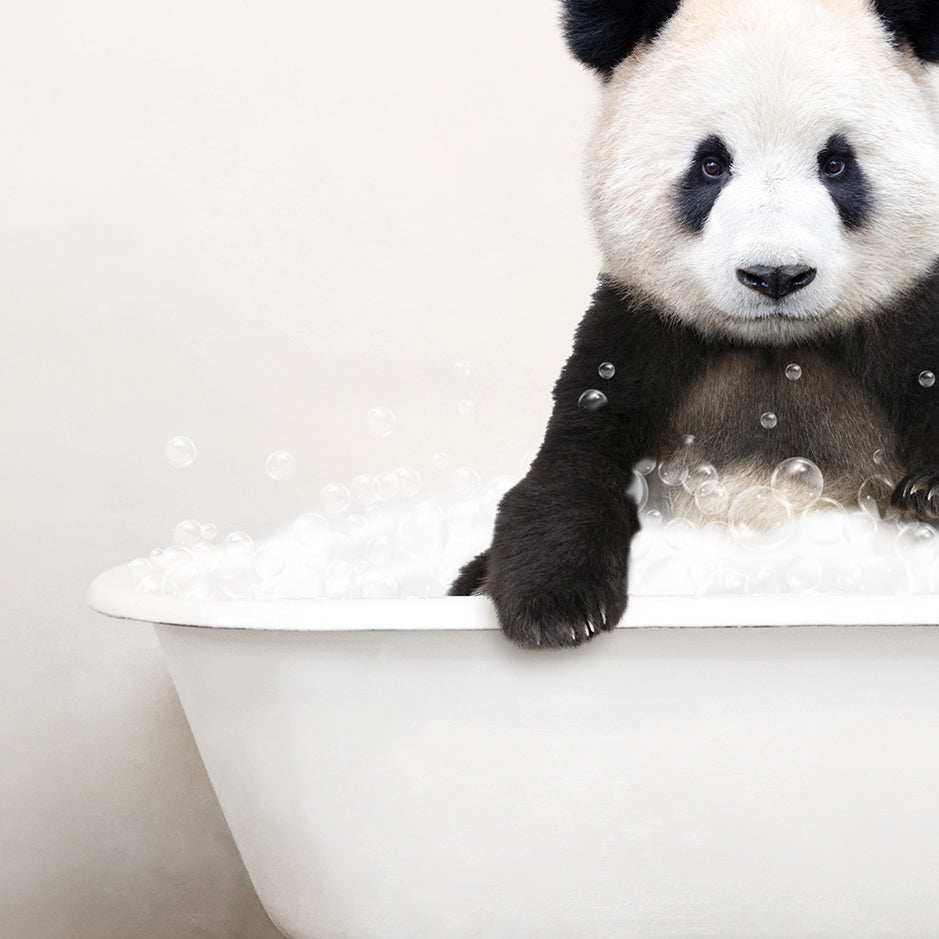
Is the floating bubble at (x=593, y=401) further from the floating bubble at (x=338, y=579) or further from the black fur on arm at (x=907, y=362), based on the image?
the floating bubble at (x=338, y=579)

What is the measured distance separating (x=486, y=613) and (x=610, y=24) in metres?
0.66

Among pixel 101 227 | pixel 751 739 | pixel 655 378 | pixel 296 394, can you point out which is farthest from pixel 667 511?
pixel 101 227

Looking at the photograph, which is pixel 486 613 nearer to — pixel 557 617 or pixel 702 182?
pixel 557 617

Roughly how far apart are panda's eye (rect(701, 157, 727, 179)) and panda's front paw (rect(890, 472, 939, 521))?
13.7 inches

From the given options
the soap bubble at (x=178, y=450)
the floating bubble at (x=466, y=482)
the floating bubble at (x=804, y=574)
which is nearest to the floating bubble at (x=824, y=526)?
the floating bubble at (x=804, y=574)

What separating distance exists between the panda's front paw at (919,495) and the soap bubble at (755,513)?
0.39ft

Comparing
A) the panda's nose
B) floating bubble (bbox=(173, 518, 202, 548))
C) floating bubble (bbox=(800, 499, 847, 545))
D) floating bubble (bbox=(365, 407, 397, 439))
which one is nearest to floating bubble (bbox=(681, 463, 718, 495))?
floating bubble (bbox=(800, 499, 847, 545))

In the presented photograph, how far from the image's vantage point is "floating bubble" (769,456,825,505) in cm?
125

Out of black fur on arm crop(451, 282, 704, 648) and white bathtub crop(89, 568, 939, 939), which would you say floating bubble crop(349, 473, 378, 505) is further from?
white bathtub crop(89, 568, 939, 939)

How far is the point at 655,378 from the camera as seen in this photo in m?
1.28

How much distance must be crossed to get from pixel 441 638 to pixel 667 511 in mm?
360

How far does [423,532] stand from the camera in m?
1.65

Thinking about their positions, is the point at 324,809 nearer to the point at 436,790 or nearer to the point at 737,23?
the point at 436,790

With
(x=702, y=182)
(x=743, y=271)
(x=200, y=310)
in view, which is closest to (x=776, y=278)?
(x=743, y=271)
